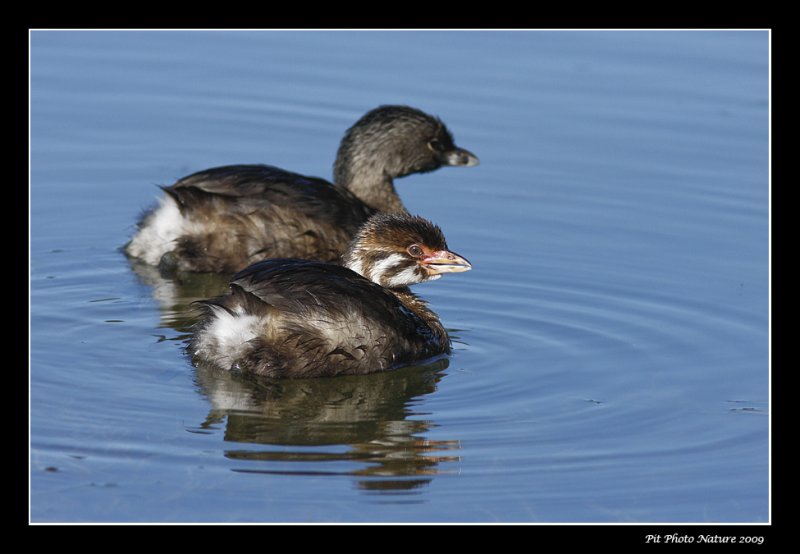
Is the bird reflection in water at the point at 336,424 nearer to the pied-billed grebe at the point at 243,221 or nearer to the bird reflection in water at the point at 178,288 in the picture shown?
the bird reflection in water at the point at 178,288

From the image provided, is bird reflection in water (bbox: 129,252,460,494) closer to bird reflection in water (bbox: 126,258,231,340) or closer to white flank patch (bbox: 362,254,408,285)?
bird reflection in water (bbox: 126,258,231,340)

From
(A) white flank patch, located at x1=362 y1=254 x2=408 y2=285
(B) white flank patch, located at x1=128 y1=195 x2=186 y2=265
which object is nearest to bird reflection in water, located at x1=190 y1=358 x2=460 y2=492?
(A) white flank patch, located at x1=362 y1=254 x2=408 y2=285

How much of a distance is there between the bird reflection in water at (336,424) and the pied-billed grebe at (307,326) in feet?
0.31

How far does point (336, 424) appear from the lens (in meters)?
7.11

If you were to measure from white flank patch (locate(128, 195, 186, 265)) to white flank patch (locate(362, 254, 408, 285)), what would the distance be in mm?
1794

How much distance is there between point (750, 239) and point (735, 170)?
1.34m

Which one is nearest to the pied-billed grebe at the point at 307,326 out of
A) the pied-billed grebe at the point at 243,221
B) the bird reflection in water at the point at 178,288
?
the bird reflection in water at the point at 178,288

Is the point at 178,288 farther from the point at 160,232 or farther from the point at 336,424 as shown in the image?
the point at 336,424

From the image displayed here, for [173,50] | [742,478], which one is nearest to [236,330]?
[742,478]

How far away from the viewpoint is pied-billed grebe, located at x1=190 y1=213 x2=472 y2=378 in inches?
295

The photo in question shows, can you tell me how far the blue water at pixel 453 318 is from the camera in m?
6.35

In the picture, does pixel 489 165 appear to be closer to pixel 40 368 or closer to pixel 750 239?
pixel 750 239

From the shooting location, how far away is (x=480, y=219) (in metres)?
10.9

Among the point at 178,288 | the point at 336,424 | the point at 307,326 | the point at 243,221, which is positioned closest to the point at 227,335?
the point at 307,326
